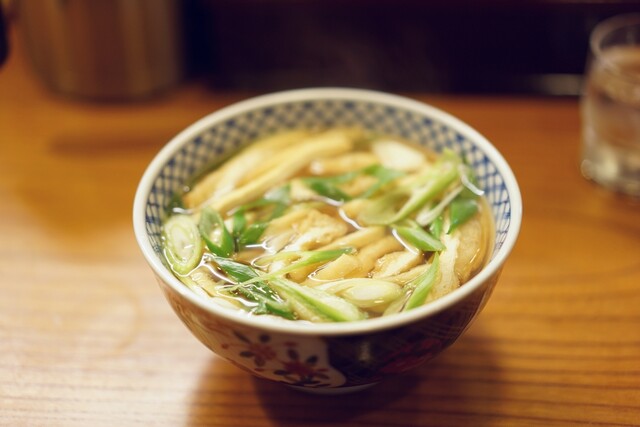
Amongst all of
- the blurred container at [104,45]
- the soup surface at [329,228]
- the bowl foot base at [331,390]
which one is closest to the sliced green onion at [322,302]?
the soup surface at [329,228]

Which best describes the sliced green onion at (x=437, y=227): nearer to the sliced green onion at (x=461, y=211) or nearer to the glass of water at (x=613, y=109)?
the sliced green onion at (x=461, y=211)

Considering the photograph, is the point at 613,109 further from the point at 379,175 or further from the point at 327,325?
the point at 327,325

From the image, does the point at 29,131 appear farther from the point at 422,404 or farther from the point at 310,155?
the point at 422,404

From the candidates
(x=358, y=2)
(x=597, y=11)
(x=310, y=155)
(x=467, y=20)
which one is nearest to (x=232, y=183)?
(x=310, y=155)

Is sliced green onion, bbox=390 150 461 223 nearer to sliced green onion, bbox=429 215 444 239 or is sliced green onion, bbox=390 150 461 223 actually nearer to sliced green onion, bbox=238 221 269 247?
sliced green onion, bbox=429 215 444 239

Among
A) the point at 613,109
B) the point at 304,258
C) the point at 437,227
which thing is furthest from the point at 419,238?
the point at 613,109

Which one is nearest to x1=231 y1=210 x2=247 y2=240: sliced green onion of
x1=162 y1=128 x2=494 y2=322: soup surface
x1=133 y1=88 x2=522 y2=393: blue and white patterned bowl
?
x1=162 y1=128 x2=494 y2=322: soup surface

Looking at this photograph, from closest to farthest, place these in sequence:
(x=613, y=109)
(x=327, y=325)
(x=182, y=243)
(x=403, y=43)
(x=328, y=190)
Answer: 1. (x=327, y=325)
2. (x=182, y=243)
3. (x=328, y=190)
4. (x=613, y=109)
5. (x=403, y=43)
